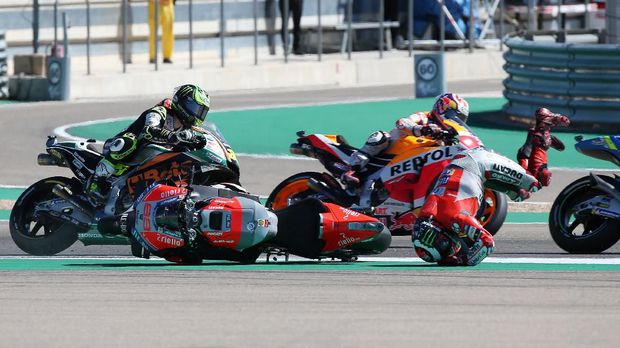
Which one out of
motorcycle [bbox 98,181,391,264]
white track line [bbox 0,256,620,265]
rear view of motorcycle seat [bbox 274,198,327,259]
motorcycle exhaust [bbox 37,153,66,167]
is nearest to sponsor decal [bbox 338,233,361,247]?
motorcycle [bbox 98,181,391,264]

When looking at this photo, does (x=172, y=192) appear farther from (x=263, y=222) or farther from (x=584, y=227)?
(x=584, y=227)

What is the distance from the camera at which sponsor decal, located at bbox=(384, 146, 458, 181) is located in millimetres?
12125

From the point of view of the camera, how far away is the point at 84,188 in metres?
12.2

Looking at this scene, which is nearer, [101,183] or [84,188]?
[101,183]

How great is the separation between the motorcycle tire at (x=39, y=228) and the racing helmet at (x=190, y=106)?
1.03 m

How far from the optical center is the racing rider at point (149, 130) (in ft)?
39.0

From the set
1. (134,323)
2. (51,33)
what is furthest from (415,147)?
(51,33)

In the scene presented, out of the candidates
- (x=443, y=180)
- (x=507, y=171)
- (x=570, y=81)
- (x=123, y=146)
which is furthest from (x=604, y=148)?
(x=570, y=81)

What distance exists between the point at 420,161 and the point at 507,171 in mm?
1212

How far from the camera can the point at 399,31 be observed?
32.6m

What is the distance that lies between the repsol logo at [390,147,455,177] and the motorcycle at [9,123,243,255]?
4.66 ft

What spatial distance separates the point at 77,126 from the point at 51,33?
228 inches

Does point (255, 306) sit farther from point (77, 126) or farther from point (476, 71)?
point (476, 71)

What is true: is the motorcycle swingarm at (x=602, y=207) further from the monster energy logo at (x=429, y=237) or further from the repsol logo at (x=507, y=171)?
the monster energy logo at (x=429, y=237)
